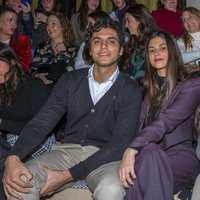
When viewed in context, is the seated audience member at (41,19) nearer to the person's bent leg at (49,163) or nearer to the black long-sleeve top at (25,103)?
the black long-sleeve top at (25,103)

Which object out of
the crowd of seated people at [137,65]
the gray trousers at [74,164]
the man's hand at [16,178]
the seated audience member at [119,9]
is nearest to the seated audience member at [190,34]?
the crowd of seated people at [137,65]

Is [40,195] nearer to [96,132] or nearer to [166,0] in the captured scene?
[96,132]

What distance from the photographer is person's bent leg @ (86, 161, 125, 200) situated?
2277mm

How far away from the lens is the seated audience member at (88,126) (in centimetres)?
244

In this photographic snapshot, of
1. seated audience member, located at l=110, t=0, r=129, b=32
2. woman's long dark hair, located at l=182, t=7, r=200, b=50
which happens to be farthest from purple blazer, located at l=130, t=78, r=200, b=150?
seated audience member, located at l=110, t=0, r=129, b=32

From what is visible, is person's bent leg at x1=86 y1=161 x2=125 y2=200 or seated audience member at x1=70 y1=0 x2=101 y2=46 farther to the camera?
seated audience member at x1=70 y1=0 x2=101 y2=46

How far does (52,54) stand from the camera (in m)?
4.30

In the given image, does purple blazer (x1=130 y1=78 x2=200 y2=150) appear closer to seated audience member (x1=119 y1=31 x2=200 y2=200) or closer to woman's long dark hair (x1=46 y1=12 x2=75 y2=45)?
seated audience member (x1=119 y1=31 x2=200 y2=200)

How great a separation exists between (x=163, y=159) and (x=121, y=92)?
55 cm

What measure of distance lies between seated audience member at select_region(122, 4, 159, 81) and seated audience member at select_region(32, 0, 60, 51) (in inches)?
43.1

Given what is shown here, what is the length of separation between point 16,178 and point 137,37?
6.60ft

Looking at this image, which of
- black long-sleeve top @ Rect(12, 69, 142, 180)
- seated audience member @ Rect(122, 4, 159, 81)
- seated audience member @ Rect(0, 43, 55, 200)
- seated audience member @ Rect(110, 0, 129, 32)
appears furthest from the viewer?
seated audience member @ Rect(110, 0, 129, 32)

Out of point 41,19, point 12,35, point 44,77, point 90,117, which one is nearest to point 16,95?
Result: point 90,117

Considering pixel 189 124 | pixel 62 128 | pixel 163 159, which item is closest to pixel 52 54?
pixel 62 128
